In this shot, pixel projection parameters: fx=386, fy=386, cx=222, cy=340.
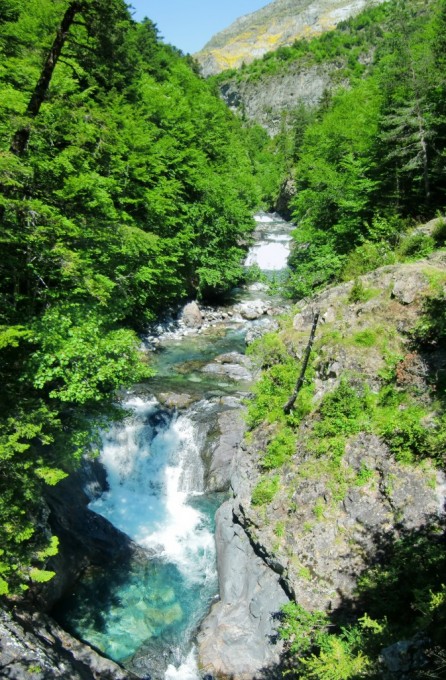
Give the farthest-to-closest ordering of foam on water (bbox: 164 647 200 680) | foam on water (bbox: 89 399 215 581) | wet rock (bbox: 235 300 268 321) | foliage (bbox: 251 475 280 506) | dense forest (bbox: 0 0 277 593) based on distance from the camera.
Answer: wet rock (bbox: 235 300 268 321) → foam on water (bbox: 89 399 215 581) → foliage (bbox: 251 475 280 506) → foam on water (bbox: 164 647 200 680) → dense forest (bbox: 0 0 277 593)

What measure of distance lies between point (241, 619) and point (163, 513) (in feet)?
16.6

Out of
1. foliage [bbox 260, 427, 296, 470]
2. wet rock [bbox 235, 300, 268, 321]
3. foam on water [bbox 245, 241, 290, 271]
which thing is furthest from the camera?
foam on water [bbox 245, 241, 290, 271]

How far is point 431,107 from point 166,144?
535 inches

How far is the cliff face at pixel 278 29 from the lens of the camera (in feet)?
441

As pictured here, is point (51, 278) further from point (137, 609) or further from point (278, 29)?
point (278, 29)

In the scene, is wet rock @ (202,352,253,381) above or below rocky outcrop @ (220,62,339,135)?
below

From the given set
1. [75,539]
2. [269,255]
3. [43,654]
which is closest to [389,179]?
[269,255]

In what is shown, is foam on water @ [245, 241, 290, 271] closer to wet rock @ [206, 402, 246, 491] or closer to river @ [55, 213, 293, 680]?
river @ [55, 213, 293, 680]

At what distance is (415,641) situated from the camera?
5484mm

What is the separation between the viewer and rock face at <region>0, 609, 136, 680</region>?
644 centimetres

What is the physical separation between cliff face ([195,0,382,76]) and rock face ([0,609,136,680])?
14930 centimetres

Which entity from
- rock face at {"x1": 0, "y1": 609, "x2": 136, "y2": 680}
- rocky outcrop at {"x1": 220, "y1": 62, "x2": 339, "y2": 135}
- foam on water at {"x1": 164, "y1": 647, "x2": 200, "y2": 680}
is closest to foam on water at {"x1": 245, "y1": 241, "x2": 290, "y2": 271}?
foam on water at {"x1": 164, "y1": 647, "x2": 200, "y2": 680}

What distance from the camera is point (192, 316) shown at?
81.3 feet

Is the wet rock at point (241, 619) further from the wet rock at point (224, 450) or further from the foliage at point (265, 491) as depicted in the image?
the wet rock at point (224, 450)
